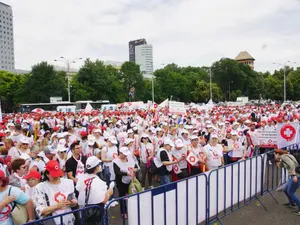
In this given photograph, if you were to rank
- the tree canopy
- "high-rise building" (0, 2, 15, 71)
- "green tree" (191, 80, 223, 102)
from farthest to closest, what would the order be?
"high-rise building" (0, 2, 15, 71) → "green tree" (191, 80, 223, 102) → the tree canopy

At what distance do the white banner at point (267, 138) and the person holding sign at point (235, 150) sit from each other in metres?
1.09

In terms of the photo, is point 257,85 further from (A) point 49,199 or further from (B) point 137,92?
(A) point 49,199

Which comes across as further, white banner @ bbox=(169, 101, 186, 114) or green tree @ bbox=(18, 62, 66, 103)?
Result: green tree @ bbox=(18, 62, 66, 103)

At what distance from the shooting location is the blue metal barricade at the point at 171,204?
415cm

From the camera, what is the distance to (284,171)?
24.4 ft

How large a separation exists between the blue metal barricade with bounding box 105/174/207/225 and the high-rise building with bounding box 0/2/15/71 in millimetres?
153906

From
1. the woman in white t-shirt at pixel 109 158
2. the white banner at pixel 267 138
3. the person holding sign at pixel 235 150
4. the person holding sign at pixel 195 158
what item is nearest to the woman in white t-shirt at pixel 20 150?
the woman in white t-shirt at pixel 109 158

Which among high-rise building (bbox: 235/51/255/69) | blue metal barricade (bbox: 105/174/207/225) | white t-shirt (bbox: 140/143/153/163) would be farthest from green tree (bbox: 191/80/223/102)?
high-rise building (bbox: 235/51/255/69)

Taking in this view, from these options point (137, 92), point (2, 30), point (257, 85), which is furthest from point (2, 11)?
point (257, 85)

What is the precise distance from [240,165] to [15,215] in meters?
4.14

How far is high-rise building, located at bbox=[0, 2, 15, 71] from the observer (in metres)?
145

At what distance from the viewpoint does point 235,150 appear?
8109mm

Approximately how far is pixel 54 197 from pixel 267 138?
7.04m

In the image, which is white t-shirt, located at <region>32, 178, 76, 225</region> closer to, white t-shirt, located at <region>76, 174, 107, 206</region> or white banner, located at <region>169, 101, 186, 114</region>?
white t-shirt, located at <region>76, 174, 107, 206</region>
